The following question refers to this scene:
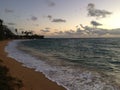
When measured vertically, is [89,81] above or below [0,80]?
below

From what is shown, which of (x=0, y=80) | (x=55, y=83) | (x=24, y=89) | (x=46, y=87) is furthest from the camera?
(x=55, y=83)

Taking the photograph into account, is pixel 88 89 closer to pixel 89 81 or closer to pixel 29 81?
pixel 89 81

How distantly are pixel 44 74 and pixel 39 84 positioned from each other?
10.8ft

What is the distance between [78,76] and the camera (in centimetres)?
1612

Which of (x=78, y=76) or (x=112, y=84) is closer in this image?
(x=112, y=84)

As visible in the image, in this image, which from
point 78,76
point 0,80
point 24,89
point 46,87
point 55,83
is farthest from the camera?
point 78,76

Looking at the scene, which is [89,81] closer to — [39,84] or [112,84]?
[112,84]

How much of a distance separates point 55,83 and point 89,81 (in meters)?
2.61

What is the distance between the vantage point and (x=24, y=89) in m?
11.8

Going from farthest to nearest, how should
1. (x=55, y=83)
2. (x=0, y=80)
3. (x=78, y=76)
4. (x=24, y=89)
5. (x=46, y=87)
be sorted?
1. (x=78, y=76)
2. (x=55, y=83)
3. (x=46, y=87)
4. (x=24, y=89)
5. (x=0, y=80)

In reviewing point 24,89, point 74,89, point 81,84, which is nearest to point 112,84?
point 81,84

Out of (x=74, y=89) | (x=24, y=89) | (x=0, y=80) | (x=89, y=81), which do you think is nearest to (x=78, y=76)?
(x=89, y=81)

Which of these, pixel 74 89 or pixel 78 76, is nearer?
pixel 74 89

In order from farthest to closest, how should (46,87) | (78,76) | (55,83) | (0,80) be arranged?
(78,76)
(55,83)
(46,87)
(0,80)
